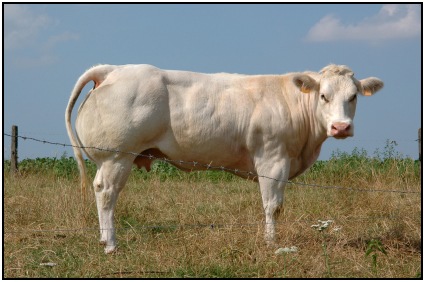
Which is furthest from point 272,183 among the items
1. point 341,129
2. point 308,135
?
point 341,129

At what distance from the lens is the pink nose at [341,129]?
668 cm

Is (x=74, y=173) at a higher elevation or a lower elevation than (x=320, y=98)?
lower

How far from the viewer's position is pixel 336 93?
7.01m

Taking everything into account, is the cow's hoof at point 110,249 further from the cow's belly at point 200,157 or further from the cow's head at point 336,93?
the cow's head at point 336,93

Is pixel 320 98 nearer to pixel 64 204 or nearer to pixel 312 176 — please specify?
pixel 64 204

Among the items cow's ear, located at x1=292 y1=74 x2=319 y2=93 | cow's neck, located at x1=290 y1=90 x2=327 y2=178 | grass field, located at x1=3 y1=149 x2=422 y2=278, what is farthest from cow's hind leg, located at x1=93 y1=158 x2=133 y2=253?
cow's ear, located at x1=292 y1=74 x2=319 y2=93

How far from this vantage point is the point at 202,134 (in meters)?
6.88

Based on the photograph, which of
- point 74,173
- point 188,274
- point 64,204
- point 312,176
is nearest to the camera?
point 188,274

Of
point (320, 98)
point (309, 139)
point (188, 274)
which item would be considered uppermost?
point (320, 98)

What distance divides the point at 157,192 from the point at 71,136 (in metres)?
3.24

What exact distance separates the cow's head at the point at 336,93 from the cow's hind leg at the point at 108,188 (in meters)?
2.17

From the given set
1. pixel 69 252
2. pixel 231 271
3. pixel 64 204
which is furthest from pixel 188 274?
pixel 64 204

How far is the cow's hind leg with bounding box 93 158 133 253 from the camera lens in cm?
679

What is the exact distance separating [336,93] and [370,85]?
2.15 feet
